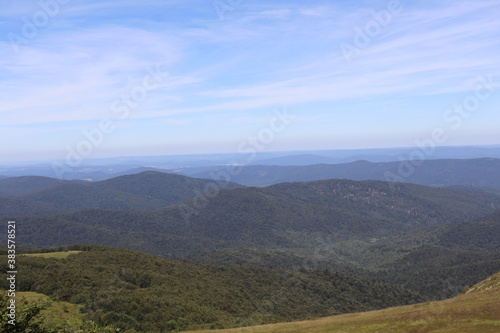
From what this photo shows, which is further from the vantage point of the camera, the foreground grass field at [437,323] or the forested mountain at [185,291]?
the forested mountain at [185,291]

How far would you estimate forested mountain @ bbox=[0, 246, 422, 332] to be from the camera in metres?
65.8

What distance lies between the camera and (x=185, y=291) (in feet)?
293

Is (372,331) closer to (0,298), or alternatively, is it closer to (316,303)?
(0,298)

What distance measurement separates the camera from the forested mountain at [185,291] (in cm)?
6581

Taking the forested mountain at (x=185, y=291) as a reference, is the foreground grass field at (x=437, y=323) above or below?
above

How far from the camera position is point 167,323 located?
2507 inches

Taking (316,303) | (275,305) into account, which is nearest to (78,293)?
(275,305)

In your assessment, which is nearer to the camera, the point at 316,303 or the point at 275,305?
the point at 275,305

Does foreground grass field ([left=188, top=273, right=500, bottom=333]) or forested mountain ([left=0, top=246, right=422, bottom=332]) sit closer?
foreground grass field ([left=188, top=273, right=500, bottom=333])

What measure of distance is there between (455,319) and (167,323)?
5108 centimetres

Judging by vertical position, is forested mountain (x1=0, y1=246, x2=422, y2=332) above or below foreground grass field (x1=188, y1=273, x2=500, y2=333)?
below

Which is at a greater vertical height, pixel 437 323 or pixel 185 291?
pixel 437 323

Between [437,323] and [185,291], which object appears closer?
[437,323]

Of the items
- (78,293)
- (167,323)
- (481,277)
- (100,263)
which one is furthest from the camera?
(481,277)
